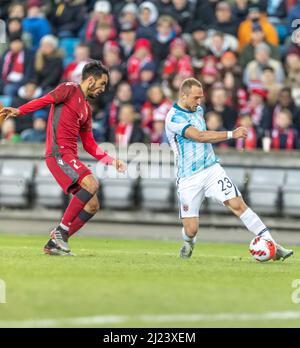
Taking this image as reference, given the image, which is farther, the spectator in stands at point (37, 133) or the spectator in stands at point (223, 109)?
the spectator in stands at point (37, 133)

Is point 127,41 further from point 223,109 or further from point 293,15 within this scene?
point 223,109

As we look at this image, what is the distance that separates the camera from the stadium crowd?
2231cm

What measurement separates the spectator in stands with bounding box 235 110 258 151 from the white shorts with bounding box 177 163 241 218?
23.6 ft

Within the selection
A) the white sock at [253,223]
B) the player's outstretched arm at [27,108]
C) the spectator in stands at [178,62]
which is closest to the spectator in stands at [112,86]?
the spectator in stands at [178,62]

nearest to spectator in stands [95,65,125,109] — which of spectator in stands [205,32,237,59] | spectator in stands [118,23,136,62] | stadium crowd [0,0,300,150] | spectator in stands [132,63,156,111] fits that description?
stadium crowd [0,0,300,150]

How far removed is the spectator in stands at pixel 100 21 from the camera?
25.1m

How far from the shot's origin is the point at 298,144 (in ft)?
72.3

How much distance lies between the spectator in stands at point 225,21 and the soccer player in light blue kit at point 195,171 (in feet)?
33.4

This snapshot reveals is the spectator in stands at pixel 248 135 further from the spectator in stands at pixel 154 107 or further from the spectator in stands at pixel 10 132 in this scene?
the spectator in stands at pixel 10 132

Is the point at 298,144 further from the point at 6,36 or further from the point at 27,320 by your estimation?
the point at 27,320

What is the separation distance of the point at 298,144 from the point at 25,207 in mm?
5407

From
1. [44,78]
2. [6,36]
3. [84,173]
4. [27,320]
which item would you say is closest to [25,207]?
[44,78]

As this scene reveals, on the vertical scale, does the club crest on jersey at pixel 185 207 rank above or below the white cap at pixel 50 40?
below

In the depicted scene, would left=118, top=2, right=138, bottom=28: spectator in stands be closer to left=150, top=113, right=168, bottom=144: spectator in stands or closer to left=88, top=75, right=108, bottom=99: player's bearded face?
left=150, top=113, right=168, bottom=144: spectator in stands
